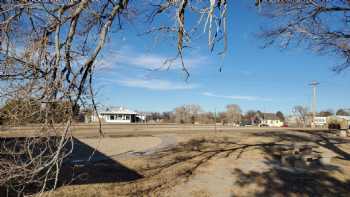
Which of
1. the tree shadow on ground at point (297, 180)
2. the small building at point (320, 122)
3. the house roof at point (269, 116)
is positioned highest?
the house roof at point (269, 116)

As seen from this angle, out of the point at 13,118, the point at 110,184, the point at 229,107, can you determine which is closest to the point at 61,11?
the point at 13,118

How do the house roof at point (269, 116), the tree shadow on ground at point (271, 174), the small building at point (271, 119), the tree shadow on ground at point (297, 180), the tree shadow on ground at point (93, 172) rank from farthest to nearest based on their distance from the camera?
the house roof at point (269, 116)
the small building at point (271, 119)
the tree shadow on ground at point (93, 172)
the tree shadow on ground at point (271, 174)
the tree shadow on ground at point (297, 180)

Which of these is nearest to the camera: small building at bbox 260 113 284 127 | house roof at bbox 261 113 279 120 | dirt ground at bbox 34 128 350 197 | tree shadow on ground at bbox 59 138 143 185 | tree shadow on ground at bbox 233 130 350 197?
dirt ground at bbox 34 128 350 197

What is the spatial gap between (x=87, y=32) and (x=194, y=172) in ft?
29.1

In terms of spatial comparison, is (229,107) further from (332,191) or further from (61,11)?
(61,11)

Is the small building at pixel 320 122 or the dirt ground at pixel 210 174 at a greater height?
the small building at pixel 320 122

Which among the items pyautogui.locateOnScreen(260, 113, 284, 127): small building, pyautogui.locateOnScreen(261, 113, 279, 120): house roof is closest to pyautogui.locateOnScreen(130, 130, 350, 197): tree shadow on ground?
pyautogui.locateOnScreen(260, 113, 284, 127): small building

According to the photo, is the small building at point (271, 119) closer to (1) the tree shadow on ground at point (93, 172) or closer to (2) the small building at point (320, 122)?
(2) the small building at point (320, 122)

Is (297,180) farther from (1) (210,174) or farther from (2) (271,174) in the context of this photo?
(1) (210,174)

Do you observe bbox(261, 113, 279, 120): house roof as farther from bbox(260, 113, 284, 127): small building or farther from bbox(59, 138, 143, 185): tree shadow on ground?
bbox(59, 138, 143, 185): tree shadow on ground

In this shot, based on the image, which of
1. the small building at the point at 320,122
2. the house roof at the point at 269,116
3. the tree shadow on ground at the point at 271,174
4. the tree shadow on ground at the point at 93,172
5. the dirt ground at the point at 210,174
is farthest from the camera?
the house roof at the point at 269,116

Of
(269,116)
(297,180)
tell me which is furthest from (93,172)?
(269,116)

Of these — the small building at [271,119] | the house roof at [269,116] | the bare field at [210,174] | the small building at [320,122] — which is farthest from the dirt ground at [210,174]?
the house roof at [269,116]

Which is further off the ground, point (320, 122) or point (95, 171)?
point (320, 122)
